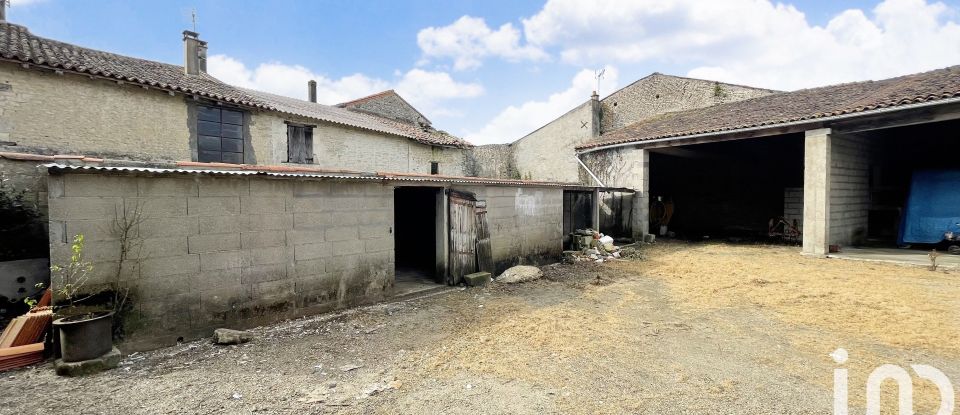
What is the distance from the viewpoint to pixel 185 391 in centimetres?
354

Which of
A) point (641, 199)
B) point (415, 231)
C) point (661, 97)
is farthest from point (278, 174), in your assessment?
point (661, 97)

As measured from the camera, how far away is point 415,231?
421 inches

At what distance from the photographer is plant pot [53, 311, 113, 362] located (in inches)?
146

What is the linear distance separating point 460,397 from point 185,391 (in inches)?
96.1

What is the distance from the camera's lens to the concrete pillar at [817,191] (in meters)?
10.1

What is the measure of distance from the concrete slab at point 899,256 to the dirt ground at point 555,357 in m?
2.78

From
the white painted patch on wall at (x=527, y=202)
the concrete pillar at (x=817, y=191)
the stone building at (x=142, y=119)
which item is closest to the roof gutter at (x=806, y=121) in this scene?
the concrete pillar at (x=817, y=191)

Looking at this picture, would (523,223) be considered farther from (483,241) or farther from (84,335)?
(84,335)

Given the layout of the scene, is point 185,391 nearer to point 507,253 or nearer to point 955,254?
point 507,253

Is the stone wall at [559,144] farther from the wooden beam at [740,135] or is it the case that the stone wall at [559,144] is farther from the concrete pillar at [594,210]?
the concrete pillar at [594,210]

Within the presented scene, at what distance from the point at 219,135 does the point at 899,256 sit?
58.7 feet

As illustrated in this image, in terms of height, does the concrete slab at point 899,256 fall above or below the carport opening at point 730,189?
below

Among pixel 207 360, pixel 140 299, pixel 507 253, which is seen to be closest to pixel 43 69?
pixel 140 299

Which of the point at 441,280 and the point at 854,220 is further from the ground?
the point at 854,220
